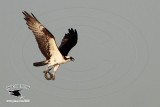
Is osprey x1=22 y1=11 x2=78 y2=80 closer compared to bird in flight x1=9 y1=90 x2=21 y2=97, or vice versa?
osprey x1=22 y1=11 x2=78 y2=80

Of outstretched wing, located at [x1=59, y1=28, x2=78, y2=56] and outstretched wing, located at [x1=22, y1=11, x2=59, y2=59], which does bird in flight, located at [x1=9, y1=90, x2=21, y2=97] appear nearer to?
outstretched wing, located at [x1=59, y1=28, x2=78, y2=56]

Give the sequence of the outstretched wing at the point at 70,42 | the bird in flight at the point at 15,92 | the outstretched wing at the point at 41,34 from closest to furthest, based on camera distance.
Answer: the outstretched wing at the point at 41,34 → the outstretched wing at the point at 70,42 → the bird in flight at the point at 15,92

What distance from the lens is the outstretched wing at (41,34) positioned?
3030 cm

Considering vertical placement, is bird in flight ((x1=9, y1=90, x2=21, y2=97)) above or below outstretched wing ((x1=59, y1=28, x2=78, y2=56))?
below

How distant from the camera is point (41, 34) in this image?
30.6 metres

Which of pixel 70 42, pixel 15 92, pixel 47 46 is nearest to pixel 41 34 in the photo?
pixel 47 46

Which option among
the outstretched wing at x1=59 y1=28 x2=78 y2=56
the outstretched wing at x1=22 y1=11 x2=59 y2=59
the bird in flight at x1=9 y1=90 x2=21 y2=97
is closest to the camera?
the outstretched wing at x1=22 y1=11 x2=59 y2=59

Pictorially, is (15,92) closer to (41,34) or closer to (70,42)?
(70,42)

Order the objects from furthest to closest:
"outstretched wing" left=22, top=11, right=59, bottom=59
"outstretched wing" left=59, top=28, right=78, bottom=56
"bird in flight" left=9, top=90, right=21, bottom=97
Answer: "bird in flight" left=9, top=90, right=21, bottom=97
"outstretched wing" left=59, top=28, right=78, bottom=56
"outstretched wing" left=22, top=11, right=59, bottom=59

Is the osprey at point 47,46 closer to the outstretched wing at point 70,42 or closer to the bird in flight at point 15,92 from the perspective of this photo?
the outstretched wing at point 70,42

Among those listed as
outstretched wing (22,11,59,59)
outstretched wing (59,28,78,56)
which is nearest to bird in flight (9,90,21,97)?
outstretched wing (59,28,78,56)

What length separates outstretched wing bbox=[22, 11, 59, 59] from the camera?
30.3m

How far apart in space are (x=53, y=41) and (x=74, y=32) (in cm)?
318

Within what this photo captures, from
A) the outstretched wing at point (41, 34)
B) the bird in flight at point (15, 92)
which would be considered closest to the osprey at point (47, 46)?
the outstretched wing at point (41, 34)
